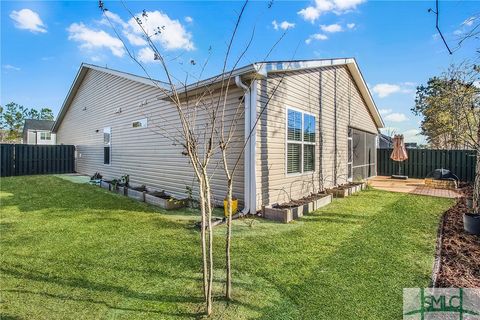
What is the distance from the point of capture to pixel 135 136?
9.42 meters

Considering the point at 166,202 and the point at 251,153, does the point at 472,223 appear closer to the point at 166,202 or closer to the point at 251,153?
the point at 251,153

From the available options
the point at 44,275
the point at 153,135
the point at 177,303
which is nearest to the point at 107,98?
the point at 153,135

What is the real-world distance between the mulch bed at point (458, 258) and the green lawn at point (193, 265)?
0.17 meters

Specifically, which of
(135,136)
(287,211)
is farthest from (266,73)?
(135,136)

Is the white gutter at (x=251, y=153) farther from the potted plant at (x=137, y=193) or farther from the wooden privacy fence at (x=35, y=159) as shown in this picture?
the wooden privacy fence at (x=35, y=159)

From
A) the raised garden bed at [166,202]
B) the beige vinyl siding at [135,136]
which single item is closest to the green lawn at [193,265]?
the raised garden bed at [166,202]

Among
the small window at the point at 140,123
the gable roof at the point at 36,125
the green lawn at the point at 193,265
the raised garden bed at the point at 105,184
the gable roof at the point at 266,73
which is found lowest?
the green lawn at the point at 193,265

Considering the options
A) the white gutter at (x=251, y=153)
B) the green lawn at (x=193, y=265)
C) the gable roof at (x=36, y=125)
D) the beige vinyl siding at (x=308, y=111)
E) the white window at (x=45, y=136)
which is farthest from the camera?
the gable roof at (x=36, y=125)

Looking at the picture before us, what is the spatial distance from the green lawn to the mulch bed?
170mm

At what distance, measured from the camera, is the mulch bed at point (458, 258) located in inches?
110

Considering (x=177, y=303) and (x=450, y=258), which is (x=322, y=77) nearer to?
(x=450, y=258)

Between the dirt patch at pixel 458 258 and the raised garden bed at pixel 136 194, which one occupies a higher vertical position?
the raised garden bed at pixel 136 194

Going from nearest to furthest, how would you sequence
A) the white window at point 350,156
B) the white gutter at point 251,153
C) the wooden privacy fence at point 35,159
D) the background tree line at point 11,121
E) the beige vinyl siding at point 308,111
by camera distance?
1. the white gutter at point 251,153
2. the beige vinyl siding at point 308,111
3. the white window at point 350,156
4. the wooden privacy fence at point 35,159
5. the background tree line at point 11,121

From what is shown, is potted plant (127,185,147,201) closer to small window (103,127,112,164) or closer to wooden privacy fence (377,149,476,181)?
small window (103,127,112,164)
